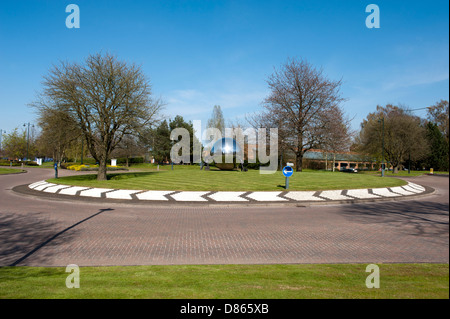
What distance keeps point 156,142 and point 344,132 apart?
79.0 feet

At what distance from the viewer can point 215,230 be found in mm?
9055

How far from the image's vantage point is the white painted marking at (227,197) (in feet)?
49.9

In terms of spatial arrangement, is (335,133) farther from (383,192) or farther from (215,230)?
(215,230)

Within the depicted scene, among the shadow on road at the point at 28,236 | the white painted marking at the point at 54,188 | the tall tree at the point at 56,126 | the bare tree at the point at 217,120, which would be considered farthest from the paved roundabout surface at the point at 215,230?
the bare tree at the point at 217,120

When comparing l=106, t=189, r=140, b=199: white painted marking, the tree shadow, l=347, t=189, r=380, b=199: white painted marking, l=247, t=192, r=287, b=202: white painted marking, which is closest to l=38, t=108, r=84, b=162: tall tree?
l=106, t=189, r=140, b=199: white painted marking

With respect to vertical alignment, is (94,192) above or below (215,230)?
above

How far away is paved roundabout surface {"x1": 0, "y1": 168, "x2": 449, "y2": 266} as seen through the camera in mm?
6152

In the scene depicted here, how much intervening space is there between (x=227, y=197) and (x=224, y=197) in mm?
175

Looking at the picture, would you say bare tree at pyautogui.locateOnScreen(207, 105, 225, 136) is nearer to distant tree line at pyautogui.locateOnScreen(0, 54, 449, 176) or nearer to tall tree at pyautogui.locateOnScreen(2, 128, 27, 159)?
distant tree line at pyautogui.locateOnScreen(0, 54, 449, 176)

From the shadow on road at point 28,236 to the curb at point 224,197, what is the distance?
188 inches

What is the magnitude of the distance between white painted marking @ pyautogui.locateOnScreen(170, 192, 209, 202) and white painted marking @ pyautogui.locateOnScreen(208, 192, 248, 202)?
0.69 meters

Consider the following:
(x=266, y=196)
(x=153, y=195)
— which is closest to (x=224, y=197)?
(x=266, y=196)
